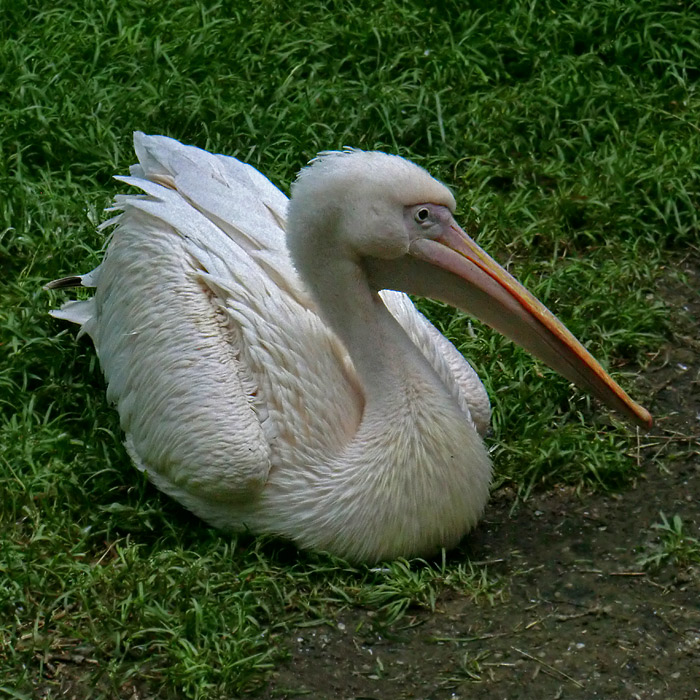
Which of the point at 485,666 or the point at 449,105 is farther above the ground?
the point at 449,105

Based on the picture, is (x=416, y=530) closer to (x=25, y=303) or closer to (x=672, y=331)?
(x=672, y=331)

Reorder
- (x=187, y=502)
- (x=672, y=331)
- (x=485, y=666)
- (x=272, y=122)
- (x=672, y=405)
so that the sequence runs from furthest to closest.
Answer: (x=272, y=122) < (x=672, y=331) < (x=672, y=405) < (x=187, y=502) < (x=485, y=666)

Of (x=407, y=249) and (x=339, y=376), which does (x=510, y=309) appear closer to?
(x=407, y=249)

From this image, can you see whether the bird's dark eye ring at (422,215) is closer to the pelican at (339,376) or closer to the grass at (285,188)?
the pelican at (339,376)

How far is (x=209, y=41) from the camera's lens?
6.26 meters

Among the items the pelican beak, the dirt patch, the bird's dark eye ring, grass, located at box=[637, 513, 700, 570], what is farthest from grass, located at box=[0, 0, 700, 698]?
the bird's dark eye ring

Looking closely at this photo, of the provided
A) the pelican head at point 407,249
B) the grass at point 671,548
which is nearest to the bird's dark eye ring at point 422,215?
the pelican head at point 407,249

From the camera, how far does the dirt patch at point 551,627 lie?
3.60 metres

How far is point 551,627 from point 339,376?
3.33 ft

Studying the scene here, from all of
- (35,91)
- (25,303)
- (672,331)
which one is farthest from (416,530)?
(35,91)

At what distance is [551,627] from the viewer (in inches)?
149

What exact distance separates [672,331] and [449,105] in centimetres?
167

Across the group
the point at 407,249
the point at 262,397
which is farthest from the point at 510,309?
the point at 262,397

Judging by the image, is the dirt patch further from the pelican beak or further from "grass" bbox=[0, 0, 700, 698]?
the pelican beak
